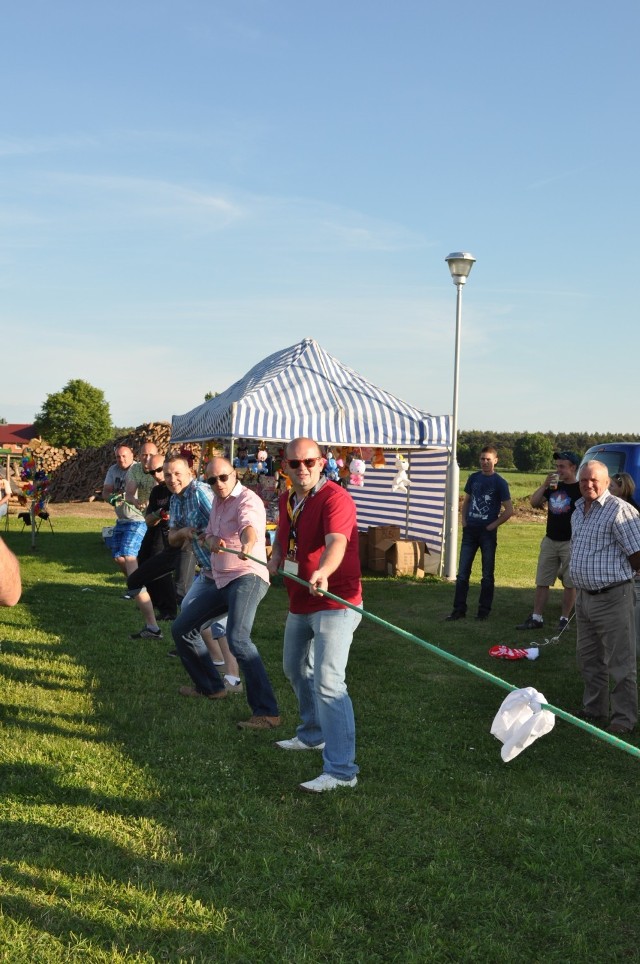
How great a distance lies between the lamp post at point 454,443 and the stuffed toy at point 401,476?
1444mm

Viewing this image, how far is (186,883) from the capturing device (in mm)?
3691

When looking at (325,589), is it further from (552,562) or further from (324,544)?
(552,562)

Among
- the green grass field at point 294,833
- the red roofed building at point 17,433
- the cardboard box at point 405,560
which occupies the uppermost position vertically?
the red roofed building at point 17,433

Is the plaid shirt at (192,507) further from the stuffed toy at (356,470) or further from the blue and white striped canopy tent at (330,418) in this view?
the stuffed toy at (356,470)

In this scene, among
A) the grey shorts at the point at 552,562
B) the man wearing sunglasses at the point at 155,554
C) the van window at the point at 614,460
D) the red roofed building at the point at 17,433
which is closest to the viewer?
the man wearing sunglasses at the point at 155,554

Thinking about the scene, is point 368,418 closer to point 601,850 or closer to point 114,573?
point 114,573

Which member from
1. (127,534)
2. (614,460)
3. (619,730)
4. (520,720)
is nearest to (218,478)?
(520,720)

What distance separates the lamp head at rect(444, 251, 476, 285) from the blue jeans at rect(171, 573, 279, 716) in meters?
9.04

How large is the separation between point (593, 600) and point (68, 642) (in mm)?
5066

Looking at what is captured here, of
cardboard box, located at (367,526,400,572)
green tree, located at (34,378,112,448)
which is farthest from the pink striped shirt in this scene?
green tree, located at (34,378,112,448)

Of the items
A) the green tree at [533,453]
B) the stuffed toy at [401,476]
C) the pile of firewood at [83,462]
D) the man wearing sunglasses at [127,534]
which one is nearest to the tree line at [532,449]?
the green tree at [533,453]

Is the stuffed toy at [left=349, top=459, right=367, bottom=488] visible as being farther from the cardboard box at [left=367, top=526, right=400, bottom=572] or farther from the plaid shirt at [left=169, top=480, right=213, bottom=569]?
the plaid shirt at [left=169, top=480, right=213, bottom=569]

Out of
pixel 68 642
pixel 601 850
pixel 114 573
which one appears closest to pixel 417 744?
pixel 601 850

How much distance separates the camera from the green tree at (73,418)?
82375mm
